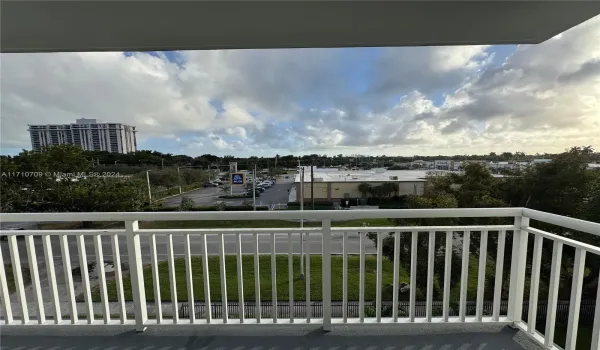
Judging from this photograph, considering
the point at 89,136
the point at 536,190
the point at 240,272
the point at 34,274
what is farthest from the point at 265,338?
the point at 536,190

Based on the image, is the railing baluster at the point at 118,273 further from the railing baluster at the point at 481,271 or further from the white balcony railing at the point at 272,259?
the railing baluster at the point at 481,271

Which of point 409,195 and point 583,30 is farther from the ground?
point 583,30

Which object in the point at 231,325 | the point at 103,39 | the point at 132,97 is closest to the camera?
the point at 103,39

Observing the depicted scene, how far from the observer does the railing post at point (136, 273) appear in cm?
175

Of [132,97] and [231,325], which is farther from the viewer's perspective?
[132,97]

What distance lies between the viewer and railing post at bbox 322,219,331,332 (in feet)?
5.73

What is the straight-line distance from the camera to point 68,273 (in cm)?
181

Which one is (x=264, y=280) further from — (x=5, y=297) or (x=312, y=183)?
(x=5, y=297)

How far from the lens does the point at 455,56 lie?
7.73ft

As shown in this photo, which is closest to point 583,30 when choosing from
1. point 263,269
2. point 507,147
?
point 507,147

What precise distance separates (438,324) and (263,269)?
366 centimetres

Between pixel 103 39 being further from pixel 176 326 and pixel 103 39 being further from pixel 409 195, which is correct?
pixel 409 195

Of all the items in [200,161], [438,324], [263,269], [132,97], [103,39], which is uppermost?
[103,39]

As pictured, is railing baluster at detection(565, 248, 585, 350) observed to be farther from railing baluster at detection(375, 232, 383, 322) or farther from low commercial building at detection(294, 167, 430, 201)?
low commercial building at detection(294, 167, 430, 201)
